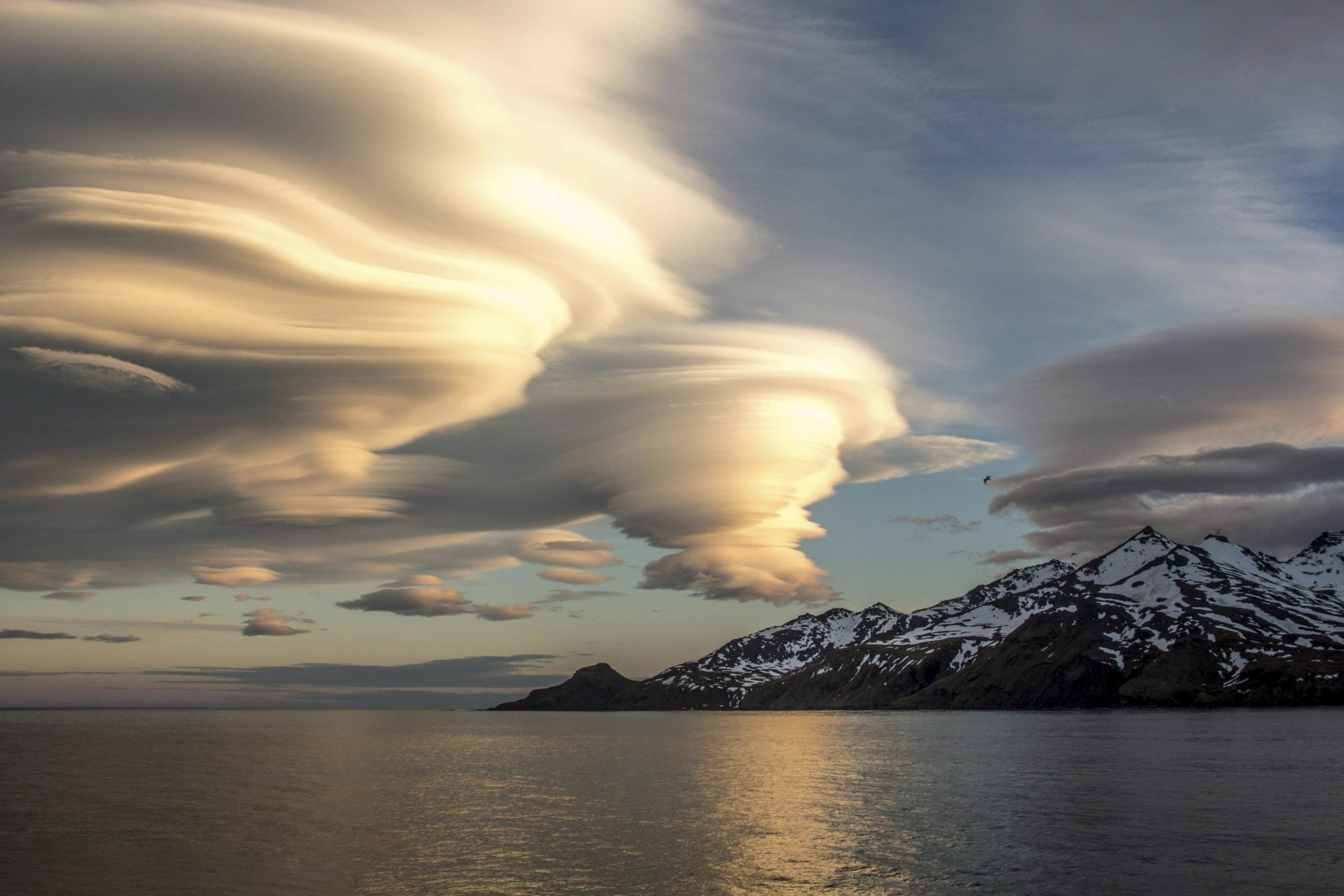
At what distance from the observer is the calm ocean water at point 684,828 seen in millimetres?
51062

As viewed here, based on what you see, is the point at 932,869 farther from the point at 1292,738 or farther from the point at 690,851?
the point at 1292,738

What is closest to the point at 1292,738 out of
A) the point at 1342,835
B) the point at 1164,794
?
the point at 1164,794

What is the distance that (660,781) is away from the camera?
370ft

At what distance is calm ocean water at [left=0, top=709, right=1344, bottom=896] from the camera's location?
51.1 metres

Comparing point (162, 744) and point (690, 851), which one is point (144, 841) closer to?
point (690, 851)

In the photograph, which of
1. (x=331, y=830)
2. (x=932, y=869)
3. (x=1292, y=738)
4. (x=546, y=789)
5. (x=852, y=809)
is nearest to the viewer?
(x=932, y=869)

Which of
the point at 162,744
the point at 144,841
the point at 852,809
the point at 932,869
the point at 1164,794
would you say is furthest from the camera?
the point at 162,744

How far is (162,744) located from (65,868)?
168637mm

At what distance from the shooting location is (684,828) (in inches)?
2790

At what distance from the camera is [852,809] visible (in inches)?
3228

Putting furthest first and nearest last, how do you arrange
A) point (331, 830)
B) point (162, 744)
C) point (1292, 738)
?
point (162, 744) → point (1292, 738) → point (331, 830)

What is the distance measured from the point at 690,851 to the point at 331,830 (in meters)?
29.4

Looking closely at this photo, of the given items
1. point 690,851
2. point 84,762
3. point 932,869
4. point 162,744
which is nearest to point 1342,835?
point 932,869

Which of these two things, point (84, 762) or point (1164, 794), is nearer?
point (1164, 794)
